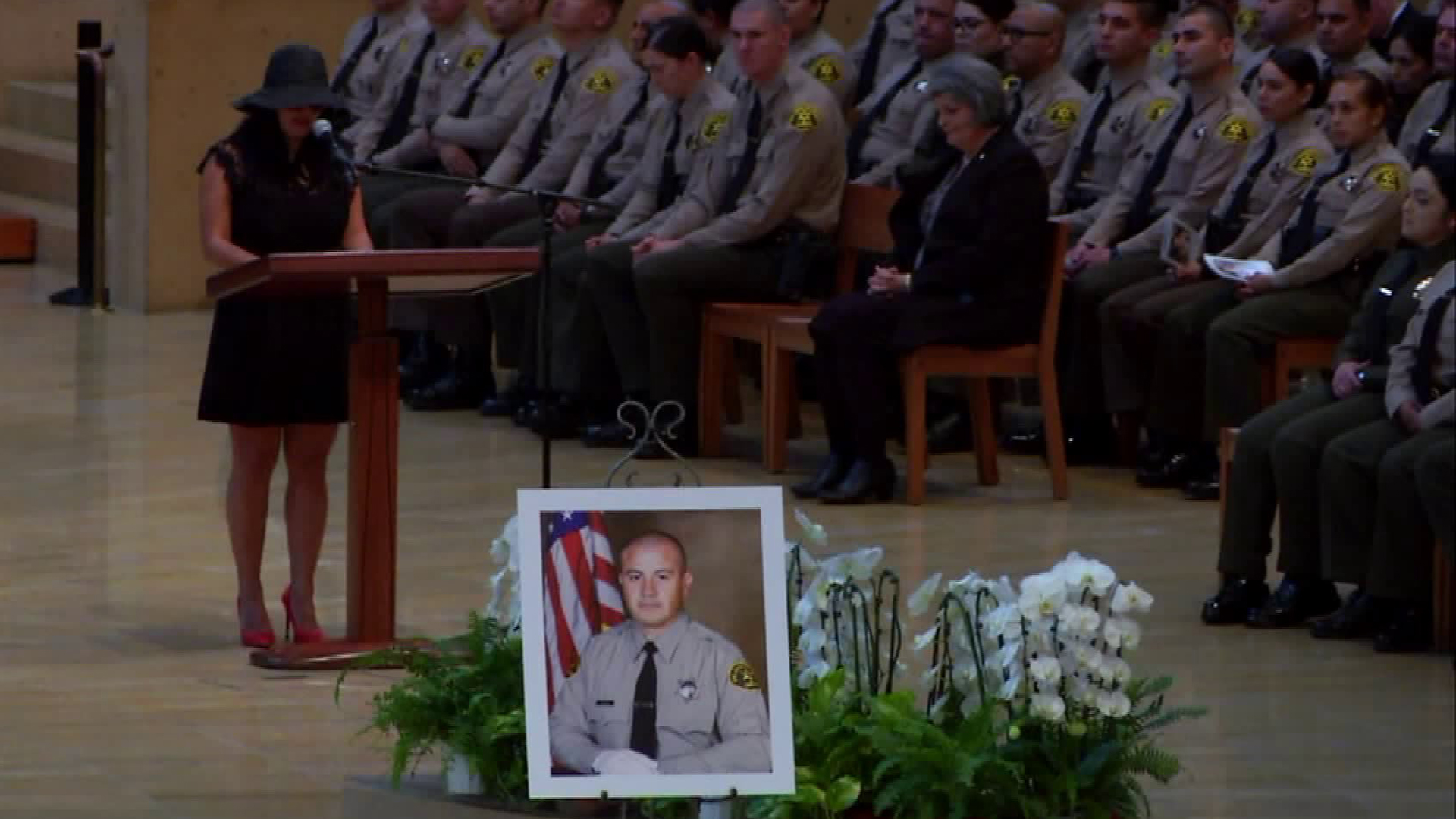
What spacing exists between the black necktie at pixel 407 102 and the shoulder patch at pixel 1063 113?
2.85 m

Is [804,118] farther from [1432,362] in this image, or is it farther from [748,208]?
[1432,362]

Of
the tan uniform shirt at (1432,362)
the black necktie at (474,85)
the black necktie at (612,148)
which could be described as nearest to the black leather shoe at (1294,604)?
the tan uniform shirt at (1432,362)

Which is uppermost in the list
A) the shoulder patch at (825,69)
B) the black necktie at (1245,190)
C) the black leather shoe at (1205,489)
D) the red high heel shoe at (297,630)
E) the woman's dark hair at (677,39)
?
the woman's dark hair at (677,39)

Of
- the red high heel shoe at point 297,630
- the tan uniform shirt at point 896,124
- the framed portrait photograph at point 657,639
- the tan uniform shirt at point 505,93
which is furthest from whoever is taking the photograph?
the tan uniform shirt at point 505,93

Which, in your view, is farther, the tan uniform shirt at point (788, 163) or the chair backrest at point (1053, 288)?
the tan uniform shirt at point (788, 163)

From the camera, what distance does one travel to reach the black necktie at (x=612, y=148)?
1053 centimetres

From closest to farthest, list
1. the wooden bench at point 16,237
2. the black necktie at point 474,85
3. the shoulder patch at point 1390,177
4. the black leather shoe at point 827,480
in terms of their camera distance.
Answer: the shoulder patch at point 1390,177 → the black leather shoe at point 827,480 → the black necktie at point 474,85 → the wooden bench at point 16,237

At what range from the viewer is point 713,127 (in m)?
9.95

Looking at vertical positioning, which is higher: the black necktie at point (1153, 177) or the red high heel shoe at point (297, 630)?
the black necktie at point (1153, 177)

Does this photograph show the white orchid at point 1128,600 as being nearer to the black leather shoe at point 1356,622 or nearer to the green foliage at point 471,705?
the green foliage at point 471,705

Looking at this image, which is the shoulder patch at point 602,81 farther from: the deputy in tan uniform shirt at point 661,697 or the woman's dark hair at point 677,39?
the deputy in tan uniform shirt at point 661,697

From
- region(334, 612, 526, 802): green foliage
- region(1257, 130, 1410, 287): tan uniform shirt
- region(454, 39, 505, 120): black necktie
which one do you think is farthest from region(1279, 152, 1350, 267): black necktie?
region(334, 612, 526, 802): green foliage

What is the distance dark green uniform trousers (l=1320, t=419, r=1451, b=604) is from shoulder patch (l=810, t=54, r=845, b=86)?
13.0 ft

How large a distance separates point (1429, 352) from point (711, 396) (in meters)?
3.16
